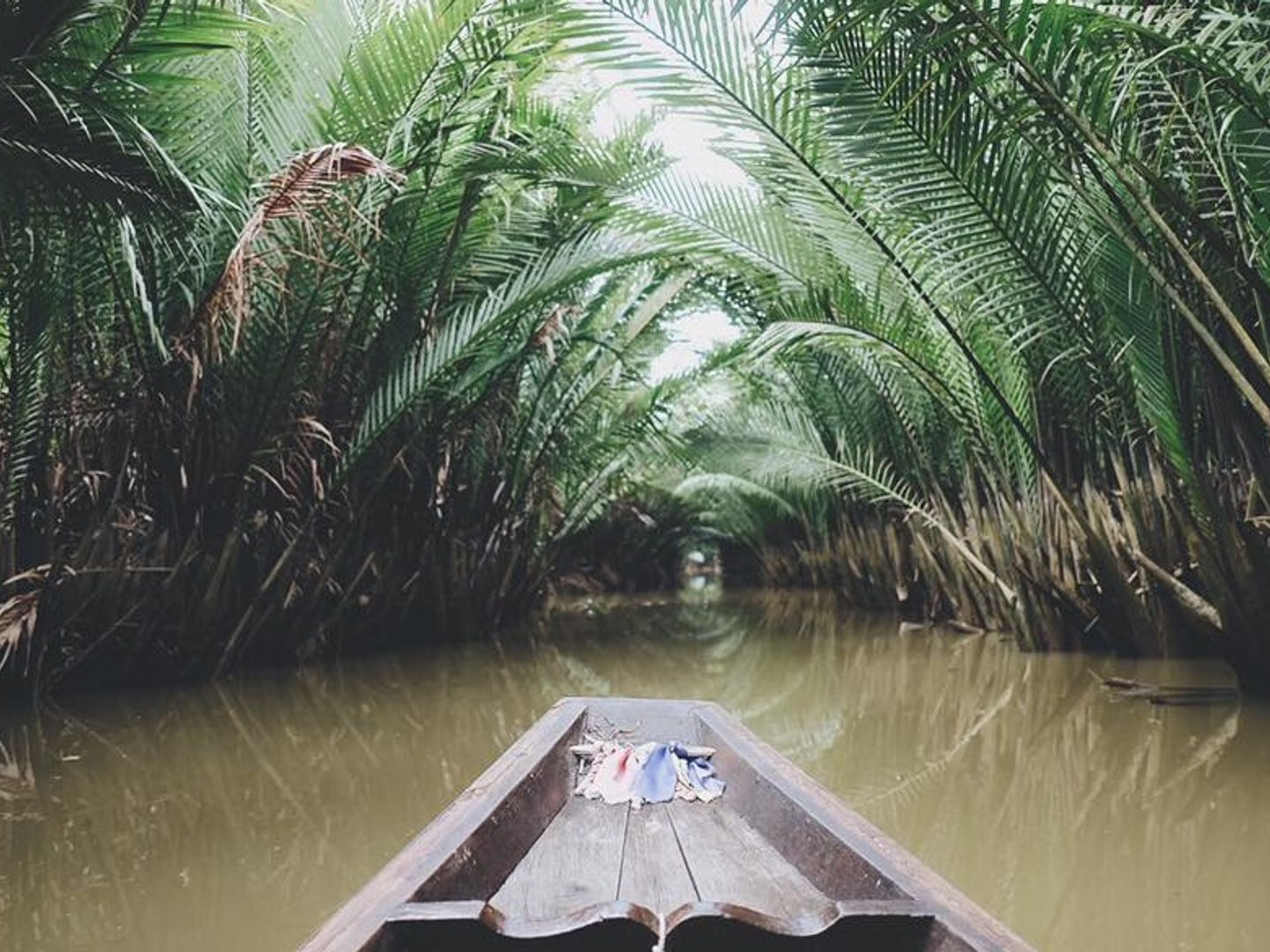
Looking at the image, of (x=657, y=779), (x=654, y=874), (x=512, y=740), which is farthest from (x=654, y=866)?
(x=512, y=740)

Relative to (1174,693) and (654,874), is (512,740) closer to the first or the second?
(654,874)

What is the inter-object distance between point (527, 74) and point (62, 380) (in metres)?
2.67

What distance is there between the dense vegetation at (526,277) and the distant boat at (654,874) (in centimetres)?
178

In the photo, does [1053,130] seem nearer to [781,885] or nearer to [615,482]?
[781,885]

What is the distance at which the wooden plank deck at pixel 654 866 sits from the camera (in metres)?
1.67

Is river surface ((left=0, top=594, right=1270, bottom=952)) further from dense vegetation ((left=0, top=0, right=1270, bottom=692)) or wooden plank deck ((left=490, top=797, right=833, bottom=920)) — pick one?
dense vegetation ((left=0, top=0, right=1270, bottom=692))

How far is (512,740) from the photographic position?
362 cm

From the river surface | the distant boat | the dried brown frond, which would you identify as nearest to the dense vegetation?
the dried brown frond

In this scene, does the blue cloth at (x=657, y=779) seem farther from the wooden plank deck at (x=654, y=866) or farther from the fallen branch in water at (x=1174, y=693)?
the fallen branch in water at (x=1174, y=693)

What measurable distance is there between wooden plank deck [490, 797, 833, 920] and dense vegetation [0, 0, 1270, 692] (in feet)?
6.07

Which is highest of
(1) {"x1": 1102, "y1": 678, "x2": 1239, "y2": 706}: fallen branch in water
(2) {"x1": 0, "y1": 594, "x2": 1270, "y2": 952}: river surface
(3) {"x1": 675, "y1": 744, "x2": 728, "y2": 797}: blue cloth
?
(3) {"x1": 675, "y1": 744, "x2": 728, "y2": 797}: blue cloth

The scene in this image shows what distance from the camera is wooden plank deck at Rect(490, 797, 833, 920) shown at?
5.49 ft

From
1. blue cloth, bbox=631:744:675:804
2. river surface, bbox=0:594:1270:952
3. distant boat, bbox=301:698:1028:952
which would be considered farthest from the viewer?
blue cloth, bbox=631:744:675:804

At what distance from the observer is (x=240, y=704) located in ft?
13.4
